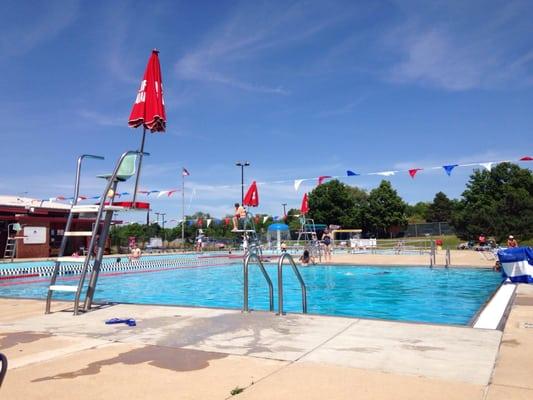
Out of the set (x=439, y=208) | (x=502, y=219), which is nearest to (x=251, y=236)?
(x=502, y=219)

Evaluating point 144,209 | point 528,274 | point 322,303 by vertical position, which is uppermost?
point 144,209

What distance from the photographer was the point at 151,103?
7.61 meters

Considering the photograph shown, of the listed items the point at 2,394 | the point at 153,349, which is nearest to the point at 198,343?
the point at 153,349

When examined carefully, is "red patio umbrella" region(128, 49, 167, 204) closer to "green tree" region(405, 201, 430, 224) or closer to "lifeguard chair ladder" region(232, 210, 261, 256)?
"lifeguard chair ladder" region(232, 210, 261, 256)

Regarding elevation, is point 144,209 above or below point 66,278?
above

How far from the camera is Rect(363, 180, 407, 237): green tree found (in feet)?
216

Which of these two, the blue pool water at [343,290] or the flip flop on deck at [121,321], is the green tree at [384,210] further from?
the flip flop on deck at [121,321]

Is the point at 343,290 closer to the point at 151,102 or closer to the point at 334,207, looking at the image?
the point at 151,102

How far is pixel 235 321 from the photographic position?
6352 mm

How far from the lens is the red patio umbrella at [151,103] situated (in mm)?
7598

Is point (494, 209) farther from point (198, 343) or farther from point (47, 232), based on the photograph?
point (198, 343)

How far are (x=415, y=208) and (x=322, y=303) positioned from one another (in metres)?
106

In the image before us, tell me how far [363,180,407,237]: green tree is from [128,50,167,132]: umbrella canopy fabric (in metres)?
60.9

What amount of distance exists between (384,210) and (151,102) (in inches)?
2409
